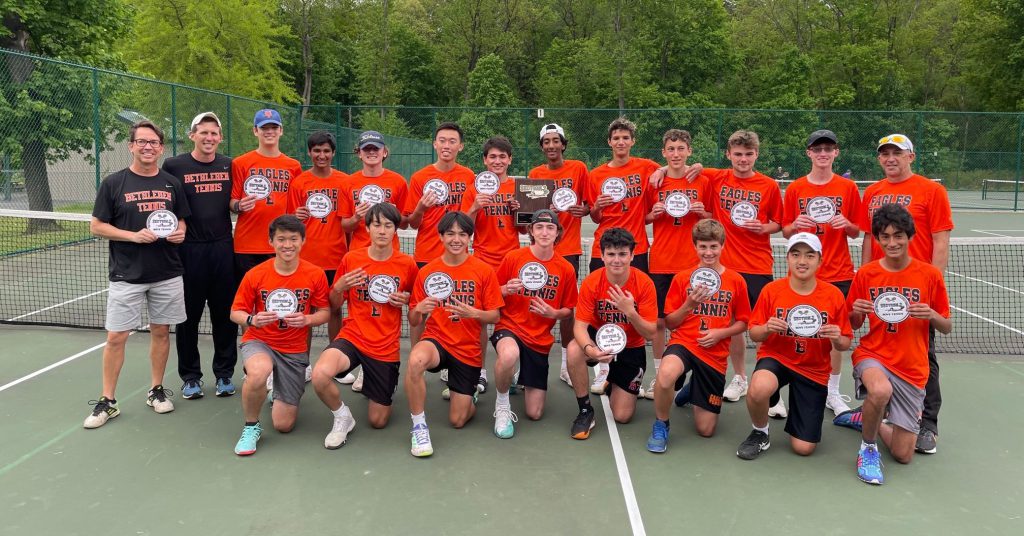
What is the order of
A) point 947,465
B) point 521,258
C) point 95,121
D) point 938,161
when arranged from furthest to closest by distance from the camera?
point 938,161, point 95,121, point 521,258, point 947,465

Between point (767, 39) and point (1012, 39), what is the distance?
14953mm

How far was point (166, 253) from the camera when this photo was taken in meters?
5.19

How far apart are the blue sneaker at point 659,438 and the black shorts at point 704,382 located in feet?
1.06

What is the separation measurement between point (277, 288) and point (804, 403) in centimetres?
367

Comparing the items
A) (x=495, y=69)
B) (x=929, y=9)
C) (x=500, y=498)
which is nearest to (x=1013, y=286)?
(x=500, y=498)

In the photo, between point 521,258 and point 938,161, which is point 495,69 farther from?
point 521,258

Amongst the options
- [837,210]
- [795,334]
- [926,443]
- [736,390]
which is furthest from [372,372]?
[926,443]

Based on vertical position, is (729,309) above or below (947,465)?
above

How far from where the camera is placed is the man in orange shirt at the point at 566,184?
5.76 meters

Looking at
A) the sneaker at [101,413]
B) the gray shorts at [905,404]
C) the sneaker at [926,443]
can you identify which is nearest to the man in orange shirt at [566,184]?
the gray shorts at [905,404]

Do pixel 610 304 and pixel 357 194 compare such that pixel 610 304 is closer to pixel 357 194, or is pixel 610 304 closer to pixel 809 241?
pixel 809 241

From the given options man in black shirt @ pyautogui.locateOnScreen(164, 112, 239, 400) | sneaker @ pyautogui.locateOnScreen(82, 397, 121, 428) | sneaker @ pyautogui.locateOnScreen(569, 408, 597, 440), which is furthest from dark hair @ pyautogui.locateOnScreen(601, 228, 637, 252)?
sneaker @ pyautogui.locateOnScreen(82, 397, 121, 428)

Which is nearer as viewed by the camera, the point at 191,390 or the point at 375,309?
the point at 375,309

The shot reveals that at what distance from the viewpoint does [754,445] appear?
181 inches
